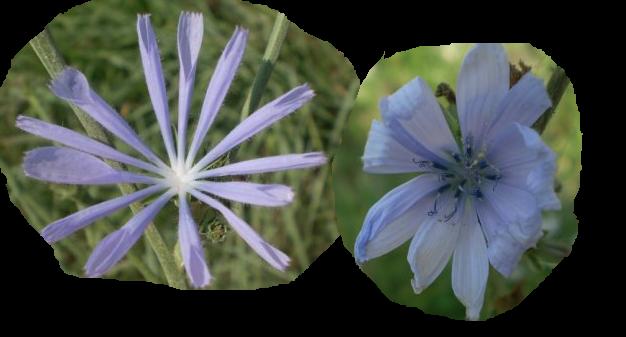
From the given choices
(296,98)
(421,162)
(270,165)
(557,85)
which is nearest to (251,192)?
(270,165)

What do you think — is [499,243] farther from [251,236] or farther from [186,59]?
[186,59]

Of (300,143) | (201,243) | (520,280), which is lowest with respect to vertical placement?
(520,280)

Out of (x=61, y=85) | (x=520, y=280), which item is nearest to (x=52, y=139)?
(x=61, y=85)

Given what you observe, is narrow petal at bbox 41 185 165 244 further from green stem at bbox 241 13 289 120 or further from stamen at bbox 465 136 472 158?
stamen at bbox 465 136 472 158

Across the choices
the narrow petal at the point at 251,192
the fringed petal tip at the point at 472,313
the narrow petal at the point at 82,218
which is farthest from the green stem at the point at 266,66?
the fringed petal tip at the point at 472,313

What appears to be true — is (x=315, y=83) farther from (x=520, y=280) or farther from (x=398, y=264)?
(x=520, y=280)

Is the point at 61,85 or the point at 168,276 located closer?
the point at 61,85
